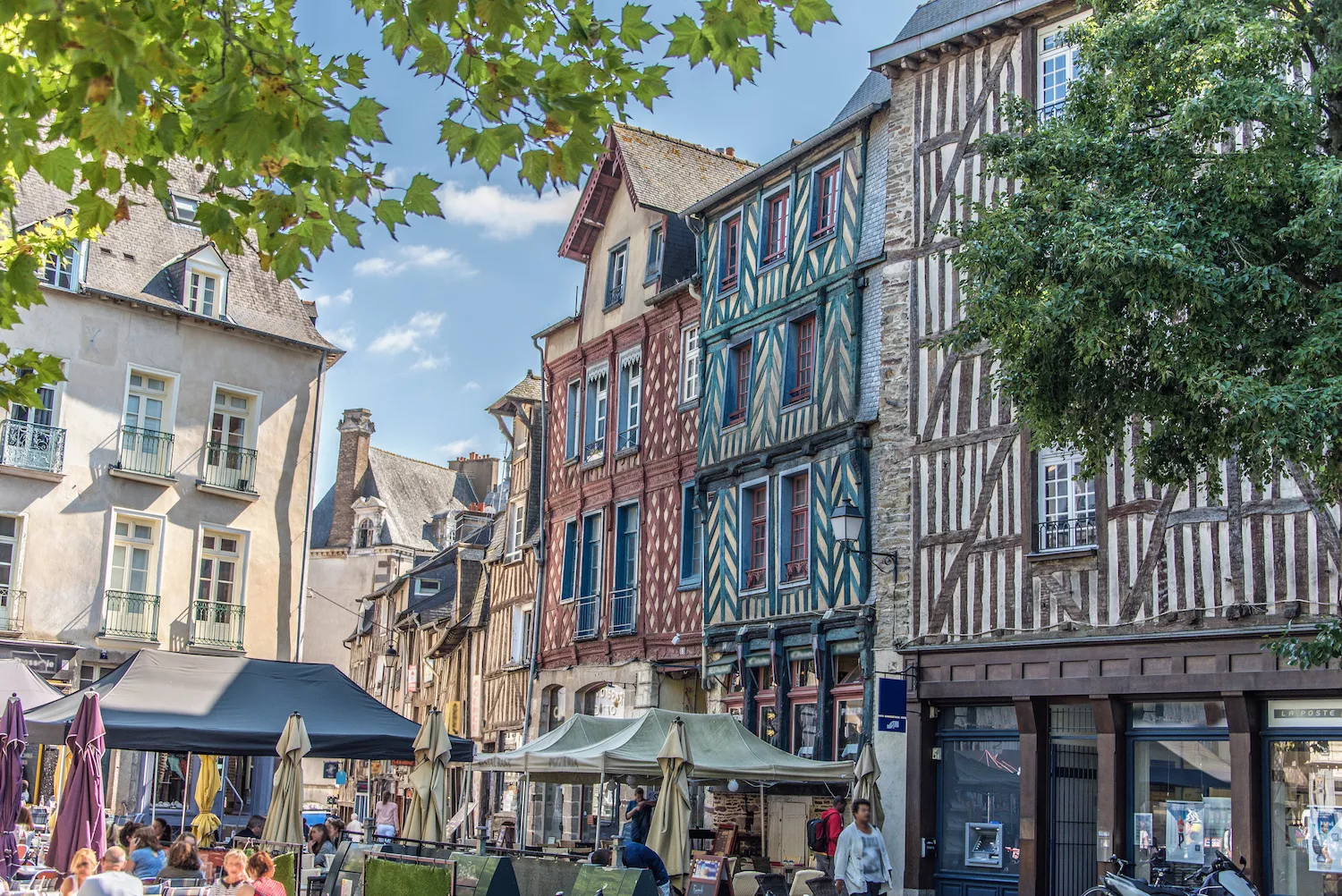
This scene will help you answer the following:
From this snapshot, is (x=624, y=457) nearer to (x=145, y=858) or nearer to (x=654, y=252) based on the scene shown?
(x=654, y=252)

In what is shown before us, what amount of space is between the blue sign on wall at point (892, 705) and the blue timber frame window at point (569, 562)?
956 cm

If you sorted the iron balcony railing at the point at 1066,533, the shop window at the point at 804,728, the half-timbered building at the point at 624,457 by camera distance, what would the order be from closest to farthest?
1. the iron balcony railing at the point at 1066,533
2. the shop window at the point at 804,728
3. the half-timbered building at the point at 624,457

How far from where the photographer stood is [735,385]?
2200cm

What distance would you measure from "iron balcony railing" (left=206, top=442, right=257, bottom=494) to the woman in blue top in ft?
43.7

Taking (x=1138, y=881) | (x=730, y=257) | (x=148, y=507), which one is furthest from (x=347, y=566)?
(x=1138, y=881)

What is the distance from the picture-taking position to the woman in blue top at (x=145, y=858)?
1155cm

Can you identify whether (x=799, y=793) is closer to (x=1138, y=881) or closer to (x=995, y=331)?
(x=1138, y=881)

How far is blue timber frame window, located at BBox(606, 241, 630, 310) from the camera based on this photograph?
25.7 m

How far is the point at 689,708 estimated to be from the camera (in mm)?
23031

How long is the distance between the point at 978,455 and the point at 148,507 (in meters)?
13.7

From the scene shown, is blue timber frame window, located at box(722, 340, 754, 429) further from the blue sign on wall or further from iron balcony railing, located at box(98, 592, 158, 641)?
iron balcony railing, located at box(98, 592, 158, 641)

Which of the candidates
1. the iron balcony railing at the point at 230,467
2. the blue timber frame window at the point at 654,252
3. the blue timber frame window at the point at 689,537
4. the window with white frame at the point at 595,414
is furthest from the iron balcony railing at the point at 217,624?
the blue timber frame window at the point at 654,252

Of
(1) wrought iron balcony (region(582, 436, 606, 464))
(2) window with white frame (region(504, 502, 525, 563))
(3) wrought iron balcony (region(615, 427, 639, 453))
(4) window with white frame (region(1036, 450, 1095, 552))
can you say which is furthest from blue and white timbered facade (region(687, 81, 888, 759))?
(2) window with white frame (region(504, 502, 525, 563))

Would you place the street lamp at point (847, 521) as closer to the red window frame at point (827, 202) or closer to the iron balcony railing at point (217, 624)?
the red window frame at point (827, 202)
